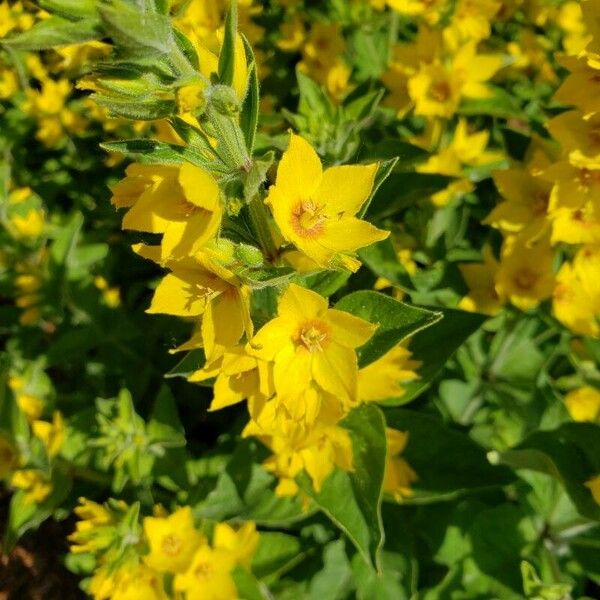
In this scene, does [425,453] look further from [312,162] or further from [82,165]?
[82,165]

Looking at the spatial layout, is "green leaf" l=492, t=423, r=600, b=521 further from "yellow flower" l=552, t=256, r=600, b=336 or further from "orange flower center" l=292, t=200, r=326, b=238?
"orange flower center" l=292, t=200, r=326, b=238

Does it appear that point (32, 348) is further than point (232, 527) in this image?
Yes

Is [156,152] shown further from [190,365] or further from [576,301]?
[576,301]

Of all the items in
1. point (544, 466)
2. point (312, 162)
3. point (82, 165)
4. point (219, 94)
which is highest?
point (219, 94)

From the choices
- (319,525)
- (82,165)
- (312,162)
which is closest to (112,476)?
(319,525)

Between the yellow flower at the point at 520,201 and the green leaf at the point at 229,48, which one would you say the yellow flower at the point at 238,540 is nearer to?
the yellow flower at the point at 520,201

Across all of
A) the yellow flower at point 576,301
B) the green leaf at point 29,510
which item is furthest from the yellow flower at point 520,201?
the green leaf at point 29,510
